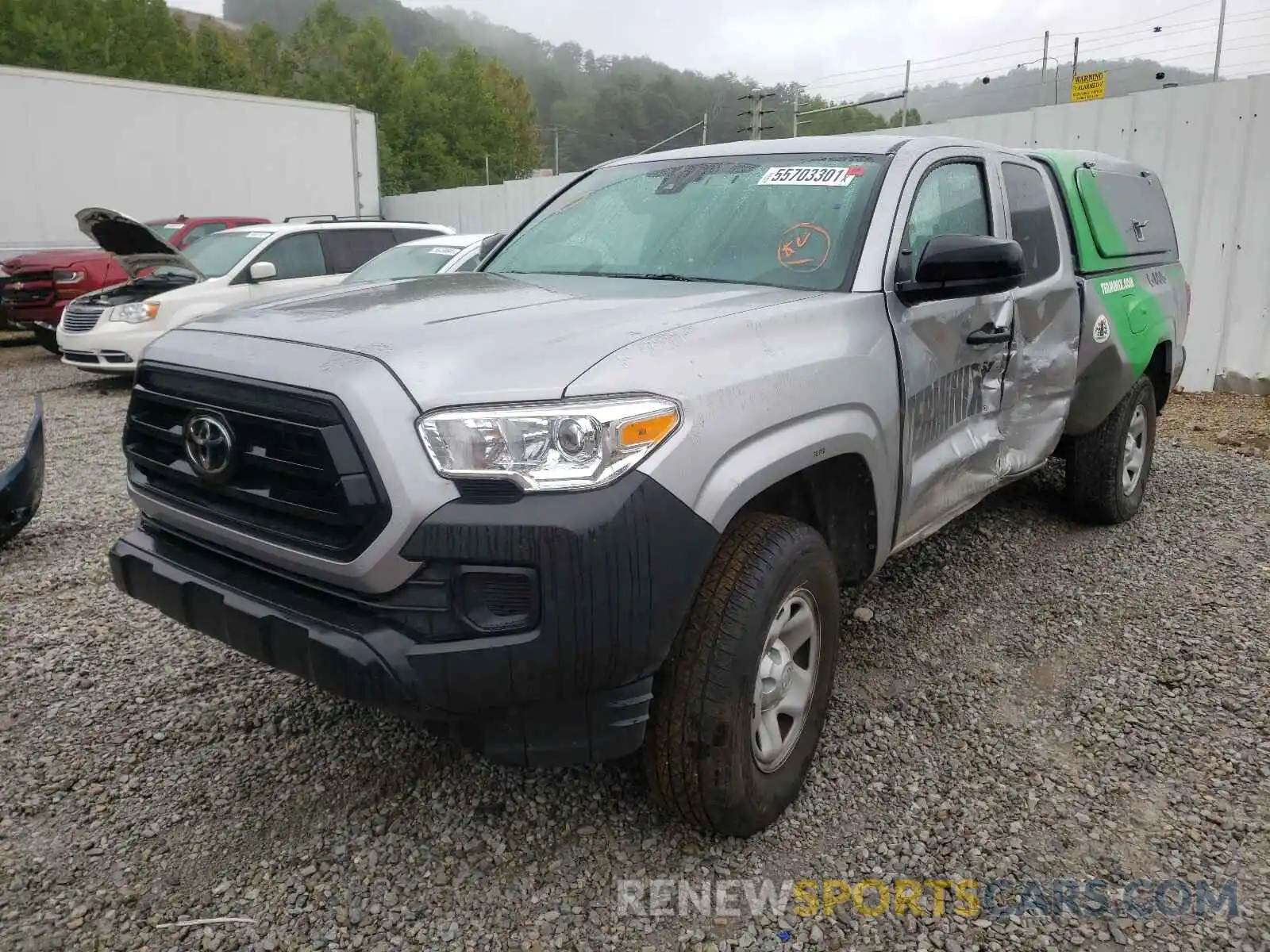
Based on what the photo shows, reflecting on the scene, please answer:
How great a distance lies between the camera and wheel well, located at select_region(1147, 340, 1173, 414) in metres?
5.12

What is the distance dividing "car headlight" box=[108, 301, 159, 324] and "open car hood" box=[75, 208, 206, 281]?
1.31ft

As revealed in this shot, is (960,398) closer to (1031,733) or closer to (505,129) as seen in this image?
(1031,733)

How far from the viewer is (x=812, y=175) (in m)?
3.22

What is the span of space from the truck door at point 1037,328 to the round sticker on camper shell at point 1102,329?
6.8 inches

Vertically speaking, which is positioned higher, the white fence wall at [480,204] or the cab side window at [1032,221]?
the white fence wall at [480,204]

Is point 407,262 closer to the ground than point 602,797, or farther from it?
farther from it

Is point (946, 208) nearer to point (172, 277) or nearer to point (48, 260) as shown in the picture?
point (172, 277)

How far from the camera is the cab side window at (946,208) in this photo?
313 cm

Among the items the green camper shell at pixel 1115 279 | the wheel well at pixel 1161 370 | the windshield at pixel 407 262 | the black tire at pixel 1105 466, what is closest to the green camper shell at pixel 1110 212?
the green camper shell at pixel 1115 279

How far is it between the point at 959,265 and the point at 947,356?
0.42 m

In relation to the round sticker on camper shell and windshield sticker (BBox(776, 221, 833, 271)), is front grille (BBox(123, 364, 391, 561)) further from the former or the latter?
the round sticker on camper shell

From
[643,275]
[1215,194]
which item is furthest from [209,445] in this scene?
[1215,194]

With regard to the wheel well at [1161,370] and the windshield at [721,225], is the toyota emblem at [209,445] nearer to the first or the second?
the windshield at [721,225]
